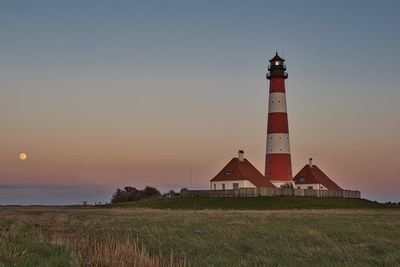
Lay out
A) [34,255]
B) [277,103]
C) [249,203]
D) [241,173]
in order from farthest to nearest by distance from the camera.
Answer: [241,173] → [277,103] → [249,203] → [34,255]

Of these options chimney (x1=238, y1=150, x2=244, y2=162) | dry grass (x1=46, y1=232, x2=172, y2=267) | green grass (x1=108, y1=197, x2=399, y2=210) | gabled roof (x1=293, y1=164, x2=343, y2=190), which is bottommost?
dry grass (x1=46, y1=232, x2=172, y2=267)

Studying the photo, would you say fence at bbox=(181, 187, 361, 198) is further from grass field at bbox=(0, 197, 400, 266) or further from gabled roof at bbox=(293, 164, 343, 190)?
grass field at bbox=(0, 197, 400, 266)

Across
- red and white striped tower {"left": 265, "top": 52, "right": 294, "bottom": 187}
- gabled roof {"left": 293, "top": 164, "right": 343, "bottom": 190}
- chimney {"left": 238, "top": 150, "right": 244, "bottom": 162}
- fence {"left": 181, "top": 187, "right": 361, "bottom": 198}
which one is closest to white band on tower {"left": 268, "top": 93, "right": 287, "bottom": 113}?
red and white striped tower {"left": 265, "top": 52, "right": 294, "bottom": 187}

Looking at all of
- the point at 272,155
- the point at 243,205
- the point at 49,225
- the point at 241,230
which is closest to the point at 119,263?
the point at 241,230

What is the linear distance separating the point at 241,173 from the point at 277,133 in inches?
319

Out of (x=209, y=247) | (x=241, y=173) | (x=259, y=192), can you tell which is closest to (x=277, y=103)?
(x=241, y=173)

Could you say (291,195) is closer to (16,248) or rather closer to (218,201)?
(218,201)

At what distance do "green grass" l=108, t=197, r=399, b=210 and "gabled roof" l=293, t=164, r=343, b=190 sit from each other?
1055 cm

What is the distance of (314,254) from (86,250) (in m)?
6.53

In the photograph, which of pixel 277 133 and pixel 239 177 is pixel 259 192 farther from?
pixel 277 133

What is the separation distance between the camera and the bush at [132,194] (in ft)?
268

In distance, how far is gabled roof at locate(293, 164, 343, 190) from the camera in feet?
264

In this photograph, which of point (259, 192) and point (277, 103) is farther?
point (277, 103)

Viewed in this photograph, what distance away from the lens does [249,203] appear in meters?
62.9
